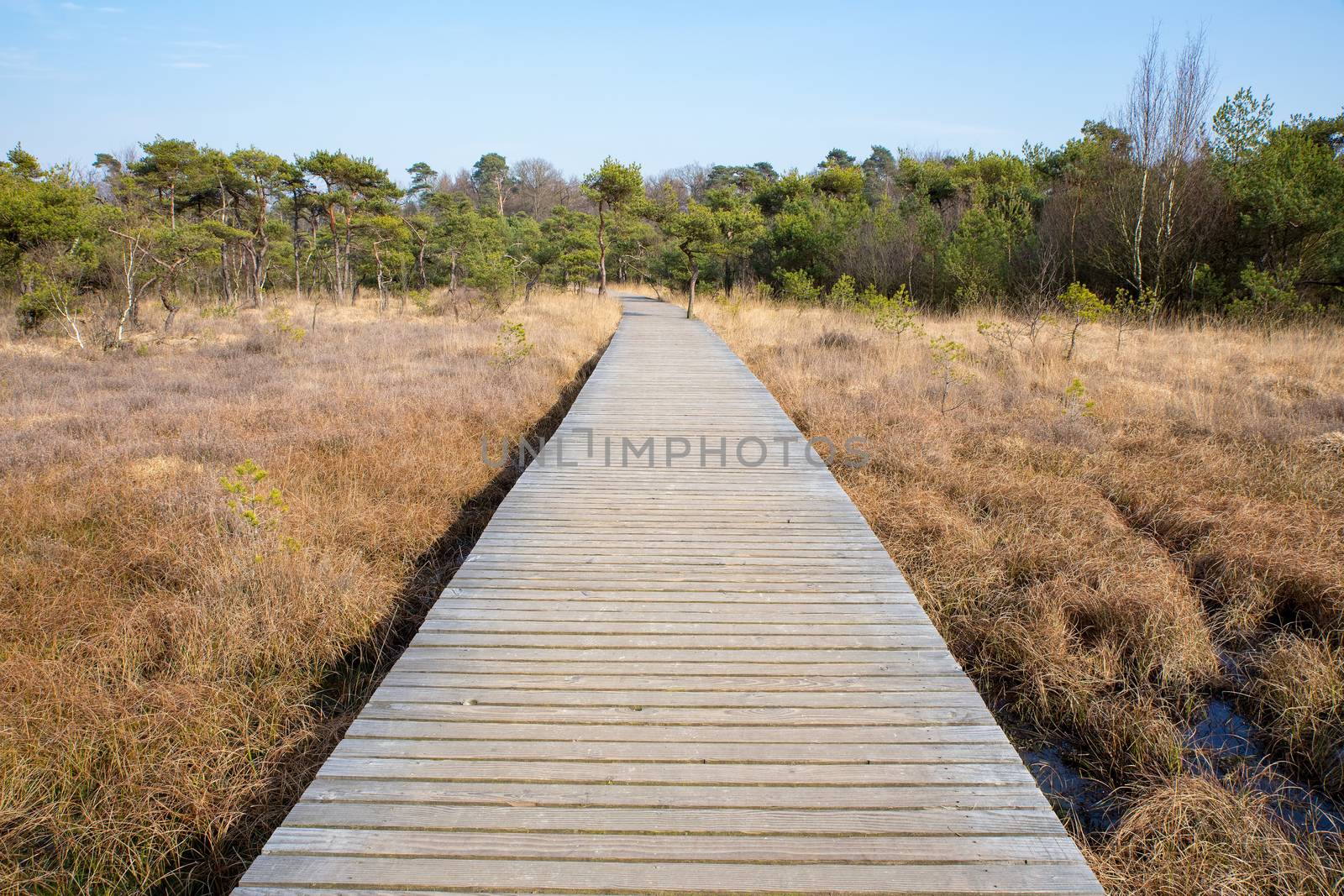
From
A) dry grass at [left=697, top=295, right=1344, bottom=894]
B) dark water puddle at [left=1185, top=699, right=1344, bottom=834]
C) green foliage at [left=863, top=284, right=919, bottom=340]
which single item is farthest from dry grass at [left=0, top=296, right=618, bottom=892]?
green foliage at [left=863, top=284, right=919, bottom=340]

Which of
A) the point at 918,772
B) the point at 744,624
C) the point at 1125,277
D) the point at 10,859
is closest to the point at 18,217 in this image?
the point at 10,859

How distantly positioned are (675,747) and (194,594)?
306 cm

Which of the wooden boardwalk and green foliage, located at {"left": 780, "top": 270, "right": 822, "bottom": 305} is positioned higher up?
green foliage, located at {"left": 780, "top": 270, "right": 822, "bottom": 305}

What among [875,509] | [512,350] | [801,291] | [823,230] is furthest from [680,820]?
[823,230]

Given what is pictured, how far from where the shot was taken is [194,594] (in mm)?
3750

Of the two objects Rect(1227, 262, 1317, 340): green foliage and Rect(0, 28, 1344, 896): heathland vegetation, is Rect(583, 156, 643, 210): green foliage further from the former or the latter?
Rect(1227, 262, 1317, 340): green foliage

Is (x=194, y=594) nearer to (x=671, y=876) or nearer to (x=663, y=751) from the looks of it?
(x=663, y=751)

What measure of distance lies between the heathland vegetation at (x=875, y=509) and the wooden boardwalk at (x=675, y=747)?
0.62 metres

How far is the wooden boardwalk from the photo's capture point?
1.80 metres

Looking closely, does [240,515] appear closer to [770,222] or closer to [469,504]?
[469,504]

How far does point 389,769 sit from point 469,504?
348cm

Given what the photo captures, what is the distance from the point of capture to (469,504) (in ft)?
18.0

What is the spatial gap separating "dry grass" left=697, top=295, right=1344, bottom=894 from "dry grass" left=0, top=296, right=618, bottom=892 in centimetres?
312

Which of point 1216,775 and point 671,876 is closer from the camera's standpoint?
point 671,876
